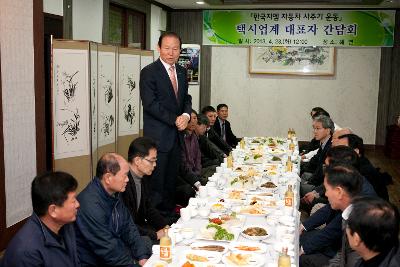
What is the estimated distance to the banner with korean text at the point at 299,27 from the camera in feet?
30.7

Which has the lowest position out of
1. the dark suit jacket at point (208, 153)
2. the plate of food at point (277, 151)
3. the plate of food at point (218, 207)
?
the dark suit jacket at point (208, 153)

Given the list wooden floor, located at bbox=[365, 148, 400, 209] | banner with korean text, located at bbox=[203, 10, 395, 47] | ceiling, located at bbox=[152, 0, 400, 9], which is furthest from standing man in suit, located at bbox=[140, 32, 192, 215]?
banner with korean text, located at bbox=[203, 10, 395, 47]

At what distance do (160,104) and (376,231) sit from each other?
2.49 metres

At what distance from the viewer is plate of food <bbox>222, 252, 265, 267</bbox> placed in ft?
7.36

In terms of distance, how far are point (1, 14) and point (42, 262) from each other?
2563 mm

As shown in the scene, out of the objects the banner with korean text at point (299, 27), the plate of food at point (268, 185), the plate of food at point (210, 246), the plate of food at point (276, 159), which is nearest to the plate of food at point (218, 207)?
the plate of food at point (210, 246)

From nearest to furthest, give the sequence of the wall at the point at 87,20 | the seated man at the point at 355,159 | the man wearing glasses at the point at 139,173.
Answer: the man wearing glasses at the point at 139,173 → the seated man at the point at 355,159 → the wall at the point at 87,20

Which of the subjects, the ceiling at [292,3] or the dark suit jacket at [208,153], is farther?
the ceiling at [292,3]

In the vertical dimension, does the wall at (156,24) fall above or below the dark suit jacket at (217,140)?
above

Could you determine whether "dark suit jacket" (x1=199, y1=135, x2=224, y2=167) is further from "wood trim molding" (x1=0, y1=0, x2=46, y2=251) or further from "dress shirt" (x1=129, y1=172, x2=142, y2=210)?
"dress shirt" (x1=129, y1=172, x2=142, y2=210)

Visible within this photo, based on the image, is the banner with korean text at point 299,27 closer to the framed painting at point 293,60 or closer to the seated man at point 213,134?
the framed painting at point 293,60

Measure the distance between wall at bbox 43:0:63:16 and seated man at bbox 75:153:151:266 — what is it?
305 cm

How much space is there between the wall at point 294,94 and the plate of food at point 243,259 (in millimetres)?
7912

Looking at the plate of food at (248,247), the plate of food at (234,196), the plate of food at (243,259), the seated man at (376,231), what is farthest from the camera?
the plate of food at (234,196)
